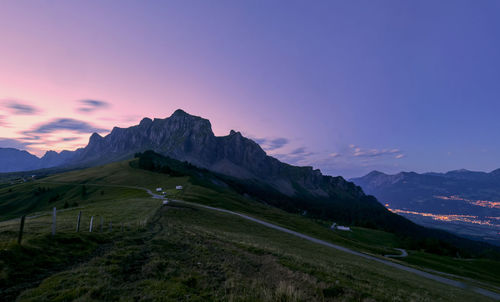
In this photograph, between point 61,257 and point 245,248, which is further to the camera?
point 245,248

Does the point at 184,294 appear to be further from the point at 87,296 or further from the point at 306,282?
the point at 306,282

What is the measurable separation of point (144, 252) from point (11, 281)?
834 cm

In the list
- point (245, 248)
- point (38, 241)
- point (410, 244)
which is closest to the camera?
point (38, 241)

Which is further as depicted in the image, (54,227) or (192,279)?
(54,227)

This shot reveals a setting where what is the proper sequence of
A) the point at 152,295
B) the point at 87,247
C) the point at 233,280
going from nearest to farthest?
the point at 152,295
the point at 233,280
the point at 87,247

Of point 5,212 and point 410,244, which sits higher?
point 5,212

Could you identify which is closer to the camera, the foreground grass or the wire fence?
the foreground grass

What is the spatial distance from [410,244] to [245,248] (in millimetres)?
137410

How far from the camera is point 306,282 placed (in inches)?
563

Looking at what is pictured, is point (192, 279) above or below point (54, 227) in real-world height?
below

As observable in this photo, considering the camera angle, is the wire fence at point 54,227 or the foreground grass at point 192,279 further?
the wire fence at point 54,227

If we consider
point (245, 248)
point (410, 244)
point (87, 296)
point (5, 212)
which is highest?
point (87, 296)

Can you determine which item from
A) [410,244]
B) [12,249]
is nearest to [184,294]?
Answer: [12,249]

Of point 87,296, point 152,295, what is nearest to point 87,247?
point 87,296
